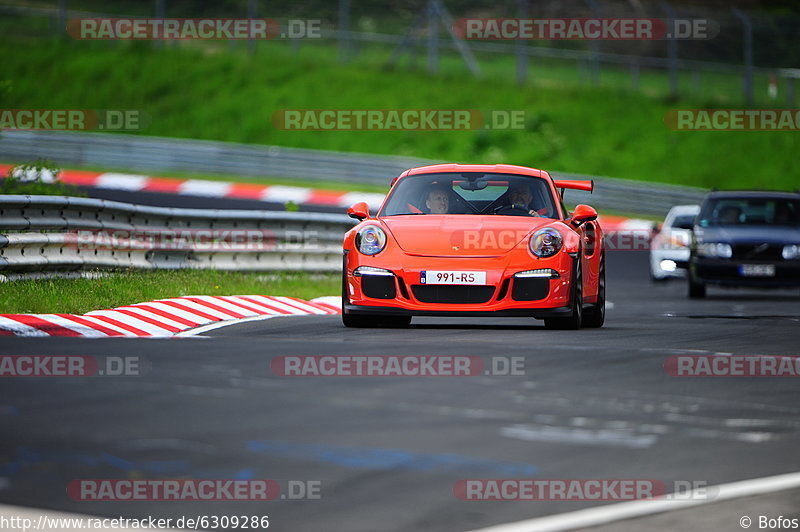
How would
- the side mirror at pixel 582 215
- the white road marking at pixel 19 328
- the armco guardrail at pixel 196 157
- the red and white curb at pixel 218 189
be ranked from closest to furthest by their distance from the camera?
the white road marking at pixel 19 328
the side mirror at pixel 582 215
the red and white curb at pixel 218 189
the armco guardrail at pixel 196 157

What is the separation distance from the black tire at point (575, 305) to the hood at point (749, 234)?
26.4 ft

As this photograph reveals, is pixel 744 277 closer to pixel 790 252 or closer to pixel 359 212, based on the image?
pixel 790 252

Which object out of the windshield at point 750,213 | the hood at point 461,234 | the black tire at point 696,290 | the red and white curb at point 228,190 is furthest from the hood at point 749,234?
the red and white curb at point 228,190

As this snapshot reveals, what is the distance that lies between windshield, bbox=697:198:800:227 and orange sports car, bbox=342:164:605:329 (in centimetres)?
876

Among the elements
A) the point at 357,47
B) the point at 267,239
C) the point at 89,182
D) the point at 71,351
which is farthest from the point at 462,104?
the point at 71,351

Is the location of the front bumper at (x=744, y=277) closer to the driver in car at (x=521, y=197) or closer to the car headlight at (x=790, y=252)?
the car headlight at (x=790, y=252)

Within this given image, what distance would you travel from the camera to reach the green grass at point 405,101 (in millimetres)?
41656

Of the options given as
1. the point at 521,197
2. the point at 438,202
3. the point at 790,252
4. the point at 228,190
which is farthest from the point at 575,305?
the point at 228,190

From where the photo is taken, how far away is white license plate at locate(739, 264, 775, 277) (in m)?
19.9

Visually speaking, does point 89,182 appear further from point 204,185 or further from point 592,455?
point 592,455

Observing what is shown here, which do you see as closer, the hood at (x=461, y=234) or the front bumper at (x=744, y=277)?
the hood at (x=461, y=234)

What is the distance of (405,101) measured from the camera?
145 ft

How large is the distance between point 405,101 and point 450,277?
32.9 meters

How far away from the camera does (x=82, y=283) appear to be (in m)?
14.0
